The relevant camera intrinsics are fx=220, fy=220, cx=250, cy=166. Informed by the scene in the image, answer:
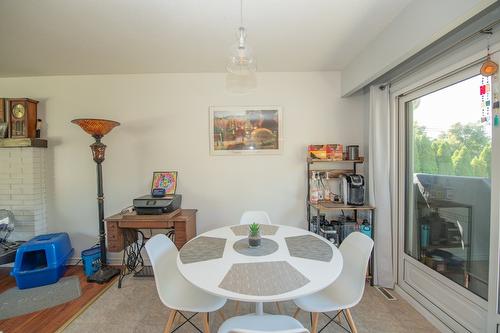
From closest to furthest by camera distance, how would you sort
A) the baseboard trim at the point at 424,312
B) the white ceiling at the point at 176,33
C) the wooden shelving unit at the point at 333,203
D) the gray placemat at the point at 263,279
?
the gray placemat at the point at 263,279, the white ceiling at the point at 176,33, the baseboard trim at the point at 424,312, the wooden shelving unit at the point at 333,203

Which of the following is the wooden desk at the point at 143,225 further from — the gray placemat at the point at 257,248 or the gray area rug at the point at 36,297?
the gray placemat at the point at 257,248

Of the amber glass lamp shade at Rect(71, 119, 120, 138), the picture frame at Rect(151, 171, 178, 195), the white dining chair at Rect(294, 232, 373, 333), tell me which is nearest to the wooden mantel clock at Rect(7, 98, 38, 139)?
the amber glass lamp shade at Rect(71, 119, 120, 138)

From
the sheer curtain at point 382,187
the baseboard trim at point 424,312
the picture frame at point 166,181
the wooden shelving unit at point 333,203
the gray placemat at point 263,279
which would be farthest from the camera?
the picture frame at point 166,181

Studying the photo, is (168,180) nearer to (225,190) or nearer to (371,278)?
(225,190)

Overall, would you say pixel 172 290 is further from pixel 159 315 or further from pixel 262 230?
pixel 262 230

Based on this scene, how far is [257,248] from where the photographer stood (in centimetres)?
159

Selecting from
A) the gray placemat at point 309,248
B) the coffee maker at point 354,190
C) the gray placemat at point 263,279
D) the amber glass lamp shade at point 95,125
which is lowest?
the gray placemat at point 263,279

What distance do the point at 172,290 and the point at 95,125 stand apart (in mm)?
1951

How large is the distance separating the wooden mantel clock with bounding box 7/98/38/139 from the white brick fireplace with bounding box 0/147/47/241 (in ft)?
0.65

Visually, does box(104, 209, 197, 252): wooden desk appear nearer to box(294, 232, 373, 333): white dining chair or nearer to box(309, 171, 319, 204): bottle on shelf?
box(294, 232, 373, 333): white dining chair

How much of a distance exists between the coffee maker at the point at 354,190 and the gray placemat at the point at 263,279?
5.09ft

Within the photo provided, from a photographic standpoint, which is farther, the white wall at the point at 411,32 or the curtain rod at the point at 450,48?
the curtain rod at the point at 450,48

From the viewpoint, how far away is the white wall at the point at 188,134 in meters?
2.90

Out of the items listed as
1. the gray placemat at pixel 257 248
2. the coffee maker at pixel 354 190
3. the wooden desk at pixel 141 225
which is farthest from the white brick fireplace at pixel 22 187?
the coffee maker at pixel 354 190
